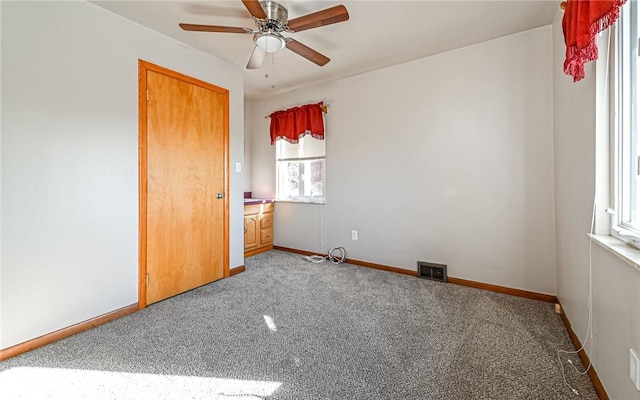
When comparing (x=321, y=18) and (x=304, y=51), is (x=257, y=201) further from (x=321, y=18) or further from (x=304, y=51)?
(x=321, y=18)

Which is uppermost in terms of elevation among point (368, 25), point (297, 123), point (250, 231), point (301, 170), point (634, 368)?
point (368, 25)

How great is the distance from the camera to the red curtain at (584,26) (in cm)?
114

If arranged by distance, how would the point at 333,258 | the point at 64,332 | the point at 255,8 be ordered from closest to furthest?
the point at 255,8 → the point at 64,332 → the point at 333,258

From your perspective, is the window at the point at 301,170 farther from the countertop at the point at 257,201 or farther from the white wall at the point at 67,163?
the white wall at the point at 67,163

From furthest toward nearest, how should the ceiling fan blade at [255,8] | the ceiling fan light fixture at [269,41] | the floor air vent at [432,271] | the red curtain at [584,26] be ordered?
the floor air vent at [432,271], the ceiling fan light fixture at [269,41], the ceiling fan blade at [255,8], the red curtain at [584,26]

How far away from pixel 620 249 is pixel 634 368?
45 cm

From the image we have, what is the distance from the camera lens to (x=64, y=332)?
196 centimetres

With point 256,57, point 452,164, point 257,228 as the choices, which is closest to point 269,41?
point 256,57

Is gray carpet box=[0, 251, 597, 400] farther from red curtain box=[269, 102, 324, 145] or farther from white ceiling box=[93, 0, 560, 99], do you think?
white ceiling box=[93, 0, 560, 99]

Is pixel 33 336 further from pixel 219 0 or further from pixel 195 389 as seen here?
pixel 219 0

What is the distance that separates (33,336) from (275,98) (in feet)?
12.1

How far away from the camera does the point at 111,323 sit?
7.09 feet

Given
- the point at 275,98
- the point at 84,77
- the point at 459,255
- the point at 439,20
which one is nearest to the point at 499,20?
the point at 439,20

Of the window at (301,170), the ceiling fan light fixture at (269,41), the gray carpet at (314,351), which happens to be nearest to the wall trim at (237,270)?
the gray carpet at (314,351)
